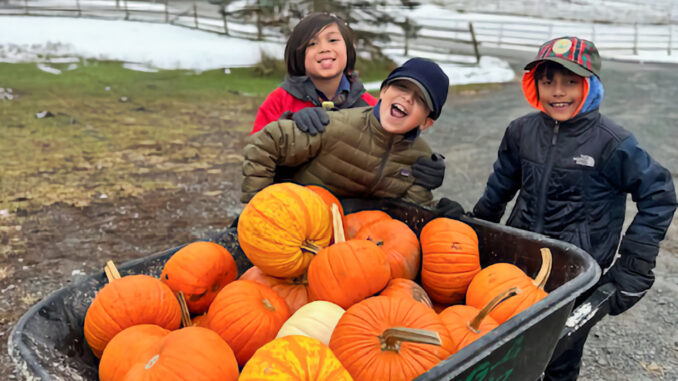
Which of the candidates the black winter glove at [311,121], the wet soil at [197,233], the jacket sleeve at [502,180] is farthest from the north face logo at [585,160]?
the wet soil at [197,233]

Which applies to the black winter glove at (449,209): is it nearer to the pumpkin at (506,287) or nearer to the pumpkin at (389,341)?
the pumpkin at (506,287)

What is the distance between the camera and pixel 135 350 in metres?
1.55

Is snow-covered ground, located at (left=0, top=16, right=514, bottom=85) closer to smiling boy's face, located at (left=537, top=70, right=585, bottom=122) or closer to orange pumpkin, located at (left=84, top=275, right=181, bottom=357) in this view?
smiling boy's face, located at (left=537, top=70, right=585, bottom=122)

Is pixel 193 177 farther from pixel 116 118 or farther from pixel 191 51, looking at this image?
pixel 191 51

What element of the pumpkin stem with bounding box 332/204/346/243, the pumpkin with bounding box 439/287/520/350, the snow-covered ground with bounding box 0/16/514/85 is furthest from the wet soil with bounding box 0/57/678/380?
the snow-covered ground with bounding box 0/16/514/85

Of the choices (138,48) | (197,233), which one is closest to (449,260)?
(197,233)

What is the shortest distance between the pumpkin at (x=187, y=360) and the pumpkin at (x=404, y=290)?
64 cm

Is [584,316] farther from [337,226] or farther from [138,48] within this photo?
[138,48]

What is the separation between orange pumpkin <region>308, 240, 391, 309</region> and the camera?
1.85 meters

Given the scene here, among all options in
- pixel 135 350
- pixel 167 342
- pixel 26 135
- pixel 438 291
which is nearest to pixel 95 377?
pixel 135 350

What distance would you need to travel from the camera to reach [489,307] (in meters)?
1.60

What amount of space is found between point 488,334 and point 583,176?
1223mm

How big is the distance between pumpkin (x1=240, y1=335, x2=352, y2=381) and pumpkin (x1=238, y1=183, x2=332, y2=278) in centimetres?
63

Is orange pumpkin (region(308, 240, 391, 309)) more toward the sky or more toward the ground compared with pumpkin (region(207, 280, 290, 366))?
more toward the sky
